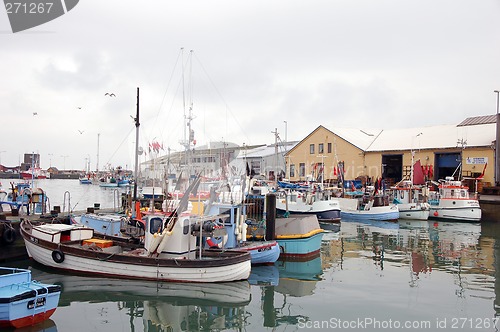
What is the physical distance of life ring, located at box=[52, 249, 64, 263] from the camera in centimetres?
1465

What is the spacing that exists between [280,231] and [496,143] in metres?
32.4

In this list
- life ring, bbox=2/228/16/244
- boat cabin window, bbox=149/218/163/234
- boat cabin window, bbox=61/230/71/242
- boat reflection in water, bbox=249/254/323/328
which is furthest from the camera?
life ring, bbox=2/228/16/244

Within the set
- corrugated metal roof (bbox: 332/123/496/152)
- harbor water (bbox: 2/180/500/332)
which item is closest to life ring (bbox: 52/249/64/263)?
harbor water (bbox: 2/180/500/332)

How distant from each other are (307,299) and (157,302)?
14.7 ft

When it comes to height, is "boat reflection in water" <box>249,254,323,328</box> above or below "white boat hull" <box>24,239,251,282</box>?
below

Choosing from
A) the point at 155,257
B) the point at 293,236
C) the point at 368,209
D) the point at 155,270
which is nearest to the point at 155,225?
the point at 155,257

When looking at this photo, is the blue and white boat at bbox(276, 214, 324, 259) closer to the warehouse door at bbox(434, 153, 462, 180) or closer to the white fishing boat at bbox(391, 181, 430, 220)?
the white fishing boat at bbox(391, 181, 430, 220)

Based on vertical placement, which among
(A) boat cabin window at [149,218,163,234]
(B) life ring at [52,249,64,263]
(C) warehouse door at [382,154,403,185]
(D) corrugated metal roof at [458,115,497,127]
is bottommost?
(B) life ring at [52,249,64,263]

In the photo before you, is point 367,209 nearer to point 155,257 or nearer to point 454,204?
point 454,204

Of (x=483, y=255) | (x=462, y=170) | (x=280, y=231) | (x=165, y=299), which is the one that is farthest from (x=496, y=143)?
(x=165, y=299)

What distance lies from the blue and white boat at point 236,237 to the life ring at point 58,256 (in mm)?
5029

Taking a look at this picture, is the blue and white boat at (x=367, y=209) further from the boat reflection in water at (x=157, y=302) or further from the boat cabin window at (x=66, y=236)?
the boat cabin window at (x=66, y=236)

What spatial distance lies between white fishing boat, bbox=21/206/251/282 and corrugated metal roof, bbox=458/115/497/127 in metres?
45.9

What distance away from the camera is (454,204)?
3791 centimetres
